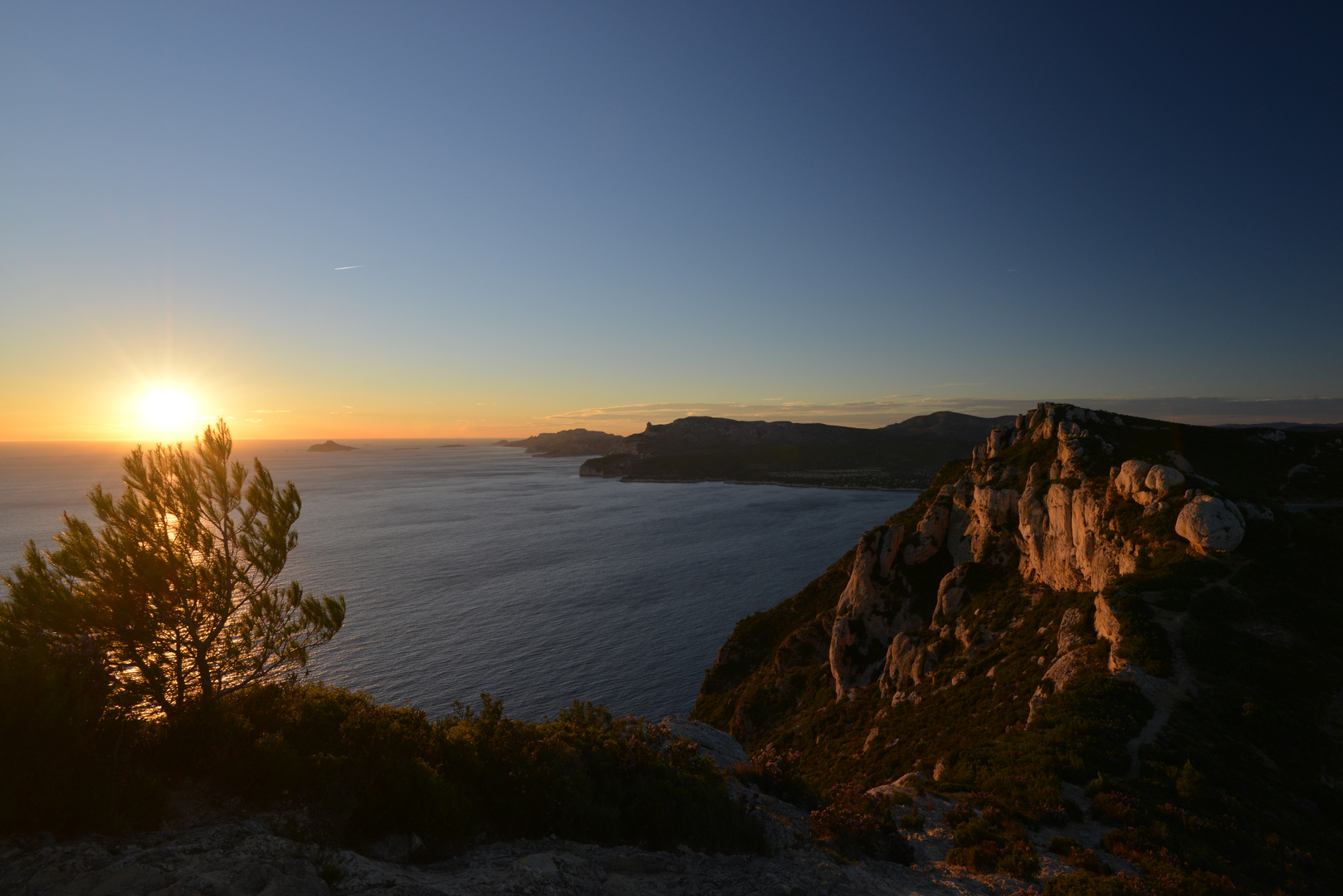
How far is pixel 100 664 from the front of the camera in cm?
1334

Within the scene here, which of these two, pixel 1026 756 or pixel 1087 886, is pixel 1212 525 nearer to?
pixel 1026 756

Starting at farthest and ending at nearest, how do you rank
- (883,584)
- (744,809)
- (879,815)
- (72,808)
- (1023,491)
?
1. (883,584)
2. (1023,491)
3. (879,815)
4. (744,809)
5. (72,808)

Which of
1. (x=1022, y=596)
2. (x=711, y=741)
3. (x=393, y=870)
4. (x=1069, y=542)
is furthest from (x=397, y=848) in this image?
(x=1022, y=596)

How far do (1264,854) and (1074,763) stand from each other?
201 inches

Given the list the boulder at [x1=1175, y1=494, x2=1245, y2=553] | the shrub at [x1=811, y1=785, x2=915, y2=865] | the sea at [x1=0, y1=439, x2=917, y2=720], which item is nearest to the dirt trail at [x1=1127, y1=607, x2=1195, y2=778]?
the boulder at [x1=1175, y1=494, x2=1245, y2=553]

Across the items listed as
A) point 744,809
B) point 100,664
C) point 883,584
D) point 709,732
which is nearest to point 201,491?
point 100,664

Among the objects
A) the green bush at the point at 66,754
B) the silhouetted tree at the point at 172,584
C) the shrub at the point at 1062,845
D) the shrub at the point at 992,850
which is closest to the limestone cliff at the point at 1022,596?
the shrub at the point at 1062,845

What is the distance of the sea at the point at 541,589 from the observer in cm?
6350

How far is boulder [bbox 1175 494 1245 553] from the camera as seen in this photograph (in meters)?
31.8

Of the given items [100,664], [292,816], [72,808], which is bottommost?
[292,816]

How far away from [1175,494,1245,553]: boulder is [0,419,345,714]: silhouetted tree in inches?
1820

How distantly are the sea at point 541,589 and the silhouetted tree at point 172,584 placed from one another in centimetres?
2587

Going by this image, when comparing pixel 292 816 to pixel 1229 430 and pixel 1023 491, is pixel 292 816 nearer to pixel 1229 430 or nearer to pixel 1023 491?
pixel 1023 491

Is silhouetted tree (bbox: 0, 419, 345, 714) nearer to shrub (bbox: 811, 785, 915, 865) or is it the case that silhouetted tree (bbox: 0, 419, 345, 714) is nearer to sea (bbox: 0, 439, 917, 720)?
shrub (bbox: 811, 785, 915, 865)
